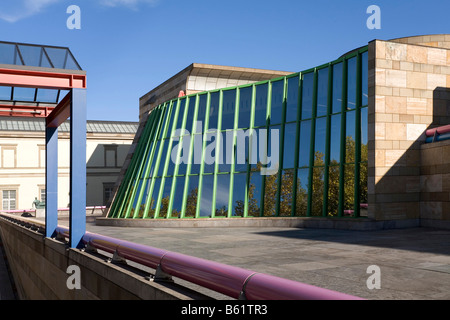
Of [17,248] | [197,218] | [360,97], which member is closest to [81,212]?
[197,218]

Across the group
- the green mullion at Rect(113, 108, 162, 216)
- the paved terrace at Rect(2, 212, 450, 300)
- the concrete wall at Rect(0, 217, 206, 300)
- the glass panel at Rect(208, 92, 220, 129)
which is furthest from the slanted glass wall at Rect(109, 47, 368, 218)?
the concrete wall at Rect(0, 217, 206, 300)

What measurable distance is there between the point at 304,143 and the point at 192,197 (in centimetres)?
649

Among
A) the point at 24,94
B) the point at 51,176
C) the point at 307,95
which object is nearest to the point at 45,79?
the point at 24,94

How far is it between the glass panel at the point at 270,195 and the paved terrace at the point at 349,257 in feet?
22.7

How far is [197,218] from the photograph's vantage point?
24.2m

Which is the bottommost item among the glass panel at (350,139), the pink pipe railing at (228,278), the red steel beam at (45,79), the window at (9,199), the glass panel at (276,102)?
the window at (9,199)

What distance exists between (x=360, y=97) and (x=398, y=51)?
7.97ft

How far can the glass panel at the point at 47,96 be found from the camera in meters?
18.0

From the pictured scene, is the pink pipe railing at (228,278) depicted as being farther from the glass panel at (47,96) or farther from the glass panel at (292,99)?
the glass panel at (292,99)

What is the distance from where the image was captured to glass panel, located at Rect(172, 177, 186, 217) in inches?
1003

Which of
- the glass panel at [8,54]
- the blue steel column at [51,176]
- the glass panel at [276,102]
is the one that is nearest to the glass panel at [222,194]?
the glass panel at [276,102]

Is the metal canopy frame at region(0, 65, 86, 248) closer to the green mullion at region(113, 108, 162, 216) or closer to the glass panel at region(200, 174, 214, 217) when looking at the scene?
the glass panel at region(200, 174, 214, 217)

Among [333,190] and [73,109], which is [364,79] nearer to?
[333,190]

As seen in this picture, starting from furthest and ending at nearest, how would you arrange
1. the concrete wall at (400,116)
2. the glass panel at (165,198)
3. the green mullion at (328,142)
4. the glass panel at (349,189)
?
the glass panel at (165,198) → the green mullion at (328,142) → the glass panel at (349,189) → the concrete wall at (400,116)
